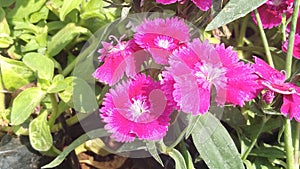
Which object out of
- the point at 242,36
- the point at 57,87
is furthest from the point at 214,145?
the point at 242,36

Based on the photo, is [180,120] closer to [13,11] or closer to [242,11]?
[242,11]

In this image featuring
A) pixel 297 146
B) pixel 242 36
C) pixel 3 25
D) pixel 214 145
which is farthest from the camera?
pixel 242 36

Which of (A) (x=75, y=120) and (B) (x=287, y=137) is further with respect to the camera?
(A) (x=75, y=120)

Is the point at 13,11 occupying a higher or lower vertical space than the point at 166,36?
lower

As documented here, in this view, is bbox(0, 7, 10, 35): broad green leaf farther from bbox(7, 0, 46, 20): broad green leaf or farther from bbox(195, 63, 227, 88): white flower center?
bbox(195, 63, 227, 88): white flower center

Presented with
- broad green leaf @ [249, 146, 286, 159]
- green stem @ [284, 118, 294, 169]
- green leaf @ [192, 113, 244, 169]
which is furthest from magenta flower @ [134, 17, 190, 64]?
broad green leaf @ [249, 146, 286, 159]

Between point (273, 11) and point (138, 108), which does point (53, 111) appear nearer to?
point (138, 108)

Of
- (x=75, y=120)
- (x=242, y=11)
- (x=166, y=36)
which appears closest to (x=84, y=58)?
(x=75, y=120)
